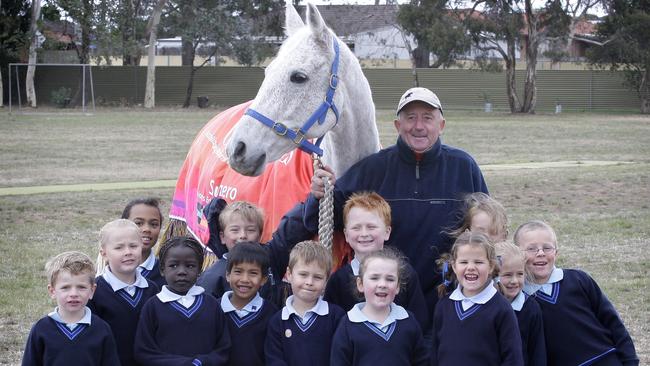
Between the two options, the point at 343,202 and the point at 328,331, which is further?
the point at 343,202

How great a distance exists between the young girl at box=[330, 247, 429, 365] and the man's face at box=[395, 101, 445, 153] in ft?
2.02

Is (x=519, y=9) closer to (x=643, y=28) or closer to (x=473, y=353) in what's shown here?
(x=643, y=28)

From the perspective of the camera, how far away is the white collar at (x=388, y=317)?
380cm

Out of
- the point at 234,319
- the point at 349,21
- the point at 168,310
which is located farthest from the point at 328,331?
the point at 349,21

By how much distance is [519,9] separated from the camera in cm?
3900

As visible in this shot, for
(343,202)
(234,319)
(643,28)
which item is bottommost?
(234,319)

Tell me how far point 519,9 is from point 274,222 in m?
35.6

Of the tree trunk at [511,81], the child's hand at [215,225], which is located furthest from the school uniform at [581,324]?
the tree trunk at [511,81]

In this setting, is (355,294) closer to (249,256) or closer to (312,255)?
(312,255)

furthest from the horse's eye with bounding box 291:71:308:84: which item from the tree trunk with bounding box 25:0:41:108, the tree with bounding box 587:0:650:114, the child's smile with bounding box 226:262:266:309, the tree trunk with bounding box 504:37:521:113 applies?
the tree trunk with bounding box 25:0:41:108

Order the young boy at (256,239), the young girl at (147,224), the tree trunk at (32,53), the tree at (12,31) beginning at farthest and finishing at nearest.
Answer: the tree trunk at (32,53) < the tree at (12,31) < the young girl at (147,224) < the young boy at (256,239)

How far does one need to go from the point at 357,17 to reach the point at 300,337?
5013 cm

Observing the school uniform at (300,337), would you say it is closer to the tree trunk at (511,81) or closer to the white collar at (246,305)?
the white collar at (246,305)

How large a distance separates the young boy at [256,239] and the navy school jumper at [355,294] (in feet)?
1.02
